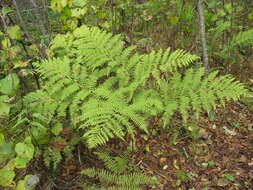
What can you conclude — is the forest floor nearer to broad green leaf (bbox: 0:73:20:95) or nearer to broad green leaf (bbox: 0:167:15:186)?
broad green leaf (bbox: 0:167:15:186)

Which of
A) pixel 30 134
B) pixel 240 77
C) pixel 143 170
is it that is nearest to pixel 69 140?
pixel 30 134

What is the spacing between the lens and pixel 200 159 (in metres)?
2.83

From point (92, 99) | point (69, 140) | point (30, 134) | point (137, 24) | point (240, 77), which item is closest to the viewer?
point (30, 134)

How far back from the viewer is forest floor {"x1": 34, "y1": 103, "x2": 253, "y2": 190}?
2566 millimetres

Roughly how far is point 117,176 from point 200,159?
3.42 feet

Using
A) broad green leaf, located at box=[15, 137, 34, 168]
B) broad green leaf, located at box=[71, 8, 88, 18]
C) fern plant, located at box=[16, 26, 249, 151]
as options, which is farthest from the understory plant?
broad green leaf, located at box=[15, 137, 34, 168]

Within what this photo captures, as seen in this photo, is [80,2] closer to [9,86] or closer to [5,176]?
[9,86]

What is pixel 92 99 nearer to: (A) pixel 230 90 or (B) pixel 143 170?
(B) pixel 143 170

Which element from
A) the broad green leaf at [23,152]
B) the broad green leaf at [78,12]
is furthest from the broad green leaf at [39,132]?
the broad green leaf at [78,12]

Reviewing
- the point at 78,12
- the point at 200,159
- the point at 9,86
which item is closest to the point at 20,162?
the point at 9,86

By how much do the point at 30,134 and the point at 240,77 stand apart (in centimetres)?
317

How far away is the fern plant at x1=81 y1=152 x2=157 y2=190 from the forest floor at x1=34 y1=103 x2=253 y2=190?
0.25 meters

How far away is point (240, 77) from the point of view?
373 cm

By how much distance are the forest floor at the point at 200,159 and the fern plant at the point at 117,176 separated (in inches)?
9.9
